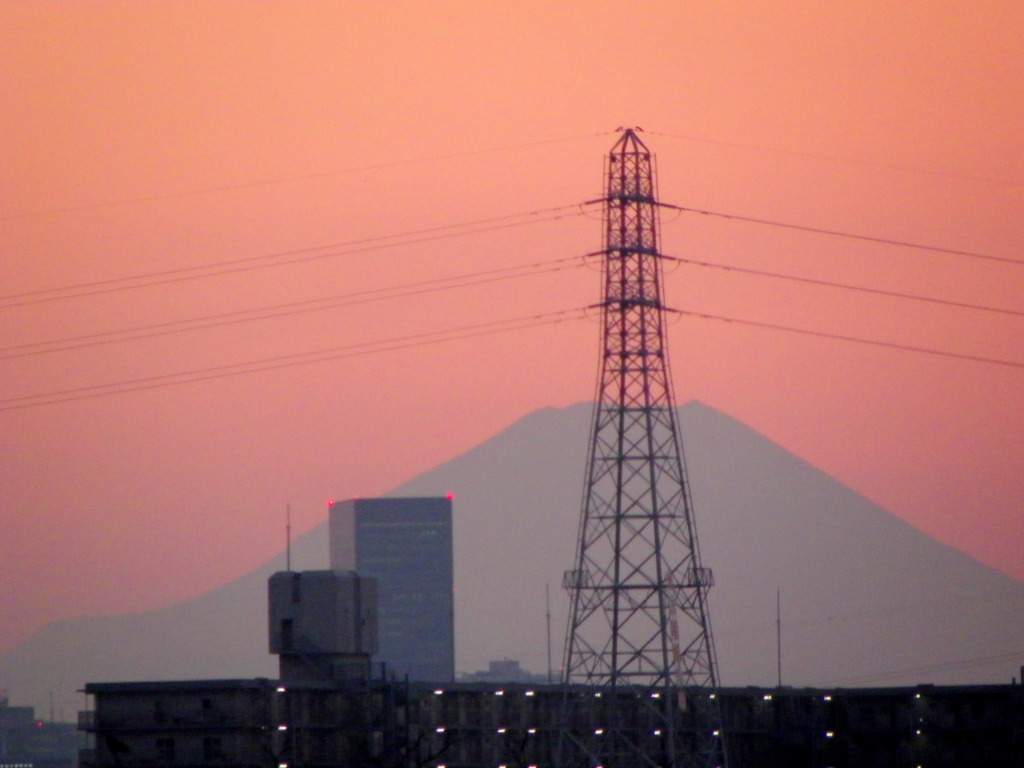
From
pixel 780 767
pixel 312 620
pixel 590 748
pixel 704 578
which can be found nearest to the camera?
pixel 704 578

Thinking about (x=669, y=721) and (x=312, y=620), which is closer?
(x=669, y=721)

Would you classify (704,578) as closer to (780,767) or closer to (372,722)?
(372,722)

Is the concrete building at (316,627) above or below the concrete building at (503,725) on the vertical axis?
above

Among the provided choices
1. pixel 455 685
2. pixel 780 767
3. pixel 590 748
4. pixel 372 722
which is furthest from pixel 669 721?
pixel 780 767

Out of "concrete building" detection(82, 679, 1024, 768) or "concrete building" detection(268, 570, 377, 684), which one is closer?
"concrete building" detection(82, 679, 1024, 768)

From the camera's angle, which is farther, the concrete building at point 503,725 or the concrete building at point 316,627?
the concrete building at point 316,627

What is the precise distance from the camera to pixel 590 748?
233 feet

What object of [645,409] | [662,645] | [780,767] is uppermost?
[645,409]

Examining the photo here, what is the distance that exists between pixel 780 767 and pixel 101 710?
38234mm

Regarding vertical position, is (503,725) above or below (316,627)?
below

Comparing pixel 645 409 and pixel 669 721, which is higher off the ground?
pixel 645 409

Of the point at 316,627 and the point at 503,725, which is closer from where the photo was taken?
the point at 316,627

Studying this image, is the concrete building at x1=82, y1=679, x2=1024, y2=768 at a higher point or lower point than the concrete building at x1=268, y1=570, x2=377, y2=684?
lower

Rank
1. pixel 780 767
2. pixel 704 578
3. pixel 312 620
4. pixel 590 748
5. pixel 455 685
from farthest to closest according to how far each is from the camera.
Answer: pixel 780 767
pixel 455 685
pixel 312 620
pixel 590 748
pixel 704 578
